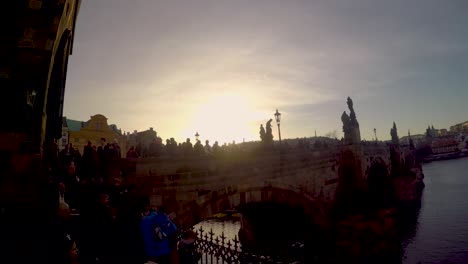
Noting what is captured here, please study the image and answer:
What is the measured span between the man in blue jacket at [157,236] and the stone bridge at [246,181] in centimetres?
344

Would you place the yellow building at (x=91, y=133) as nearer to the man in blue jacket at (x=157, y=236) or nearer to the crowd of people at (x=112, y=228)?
the crowd of people at (x=112, y=228)

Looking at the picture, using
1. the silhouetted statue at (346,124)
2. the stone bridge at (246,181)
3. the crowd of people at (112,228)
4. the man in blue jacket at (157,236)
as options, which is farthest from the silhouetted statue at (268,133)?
the man in blue jacket at (157,236)

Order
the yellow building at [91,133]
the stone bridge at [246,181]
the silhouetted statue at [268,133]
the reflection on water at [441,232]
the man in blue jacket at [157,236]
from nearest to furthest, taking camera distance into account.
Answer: the man in blue jacket at [157,236]
the stone bridge at [246,181]
the reflection on water at [441,232]
the silhouetted statue at [268,133]
the yellow building at [91,133]

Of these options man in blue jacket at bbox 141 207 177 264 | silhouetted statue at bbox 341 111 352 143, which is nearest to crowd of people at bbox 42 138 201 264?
man in blue jacket at bbox 141 207 177 264

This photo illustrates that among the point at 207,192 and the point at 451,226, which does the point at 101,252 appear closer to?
the point at 207,192

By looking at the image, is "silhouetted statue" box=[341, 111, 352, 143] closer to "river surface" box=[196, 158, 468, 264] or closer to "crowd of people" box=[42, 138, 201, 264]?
"river surface" box=[196, 158, 468, 264]

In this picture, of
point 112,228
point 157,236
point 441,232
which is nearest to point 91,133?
point 112,228

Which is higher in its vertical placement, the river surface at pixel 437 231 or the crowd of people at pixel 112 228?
the crowd of people at pixel 112 228

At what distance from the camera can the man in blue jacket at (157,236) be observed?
199 inches

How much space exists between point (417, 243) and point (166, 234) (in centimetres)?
2398

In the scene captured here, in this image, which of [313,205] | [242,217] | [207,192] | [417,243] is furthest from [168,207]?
[417,243]

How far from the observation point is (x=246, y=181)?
11430mm

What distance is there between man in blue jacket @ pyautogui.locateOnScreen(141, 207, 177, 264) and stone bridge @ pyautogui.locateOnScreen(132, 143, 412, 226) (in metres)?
3.44

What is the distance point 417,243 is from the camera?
874 inches
